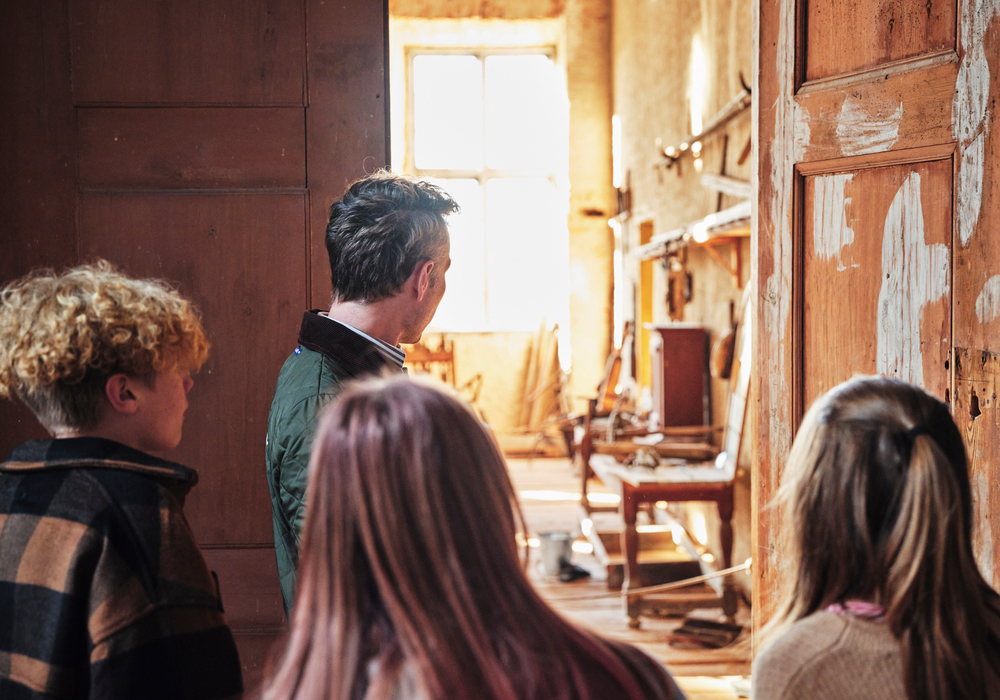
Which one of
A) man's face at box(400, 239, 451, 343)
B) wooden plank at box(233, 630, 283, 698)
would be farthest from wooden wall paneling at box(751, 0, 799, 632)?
wooden plank at box(233, 630, 283, 698)

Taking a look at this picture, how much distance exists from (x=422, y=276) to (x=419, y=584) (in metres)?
1.10

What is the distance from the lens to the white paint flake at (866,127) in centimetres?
208

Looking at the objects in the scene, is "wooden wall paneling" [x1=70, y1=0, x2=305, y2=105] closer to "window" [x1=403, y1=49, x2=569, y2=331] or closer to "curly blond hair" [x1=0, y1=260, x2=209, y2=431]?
"curly blond hair" [x1=0, y1=260, x2=209, y2=431]

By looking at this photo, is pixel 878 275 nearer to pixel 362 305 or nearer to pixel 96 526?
pixel 362 305

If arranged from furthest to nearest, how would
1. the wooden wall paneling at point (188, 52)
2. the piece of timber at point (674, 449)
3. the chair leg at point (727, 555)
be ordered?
the piece of timber at point (674, 449) < the chair leg at point (727, 555) < the wooden wall paneling at point (188, 52)

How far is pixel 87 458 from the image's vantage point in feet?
3.69

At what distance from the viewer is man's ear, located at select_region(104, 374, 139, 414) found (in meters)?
1.17

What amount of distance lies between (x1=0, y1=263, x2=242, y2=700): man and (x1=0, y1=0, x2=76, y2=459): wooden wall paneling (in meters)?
1.30

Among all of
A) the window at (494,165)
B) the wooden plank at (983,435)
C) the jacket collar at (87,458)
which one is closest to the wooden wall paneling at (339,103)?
the jacket collar at (87,458)

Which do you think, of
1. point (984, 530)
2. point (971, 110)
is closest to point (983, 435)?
point (984, 530)

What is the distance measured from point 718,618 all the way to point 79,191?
3.60 metres

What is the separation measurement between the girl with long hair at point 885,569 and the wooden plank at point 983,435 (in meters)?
0.90

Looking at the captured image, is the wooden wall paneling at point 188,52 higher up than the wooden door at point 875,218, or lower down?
higher up

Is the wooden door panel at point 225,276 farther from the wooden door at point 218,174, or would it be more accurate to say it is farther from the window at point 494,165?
the window at point 494,165
